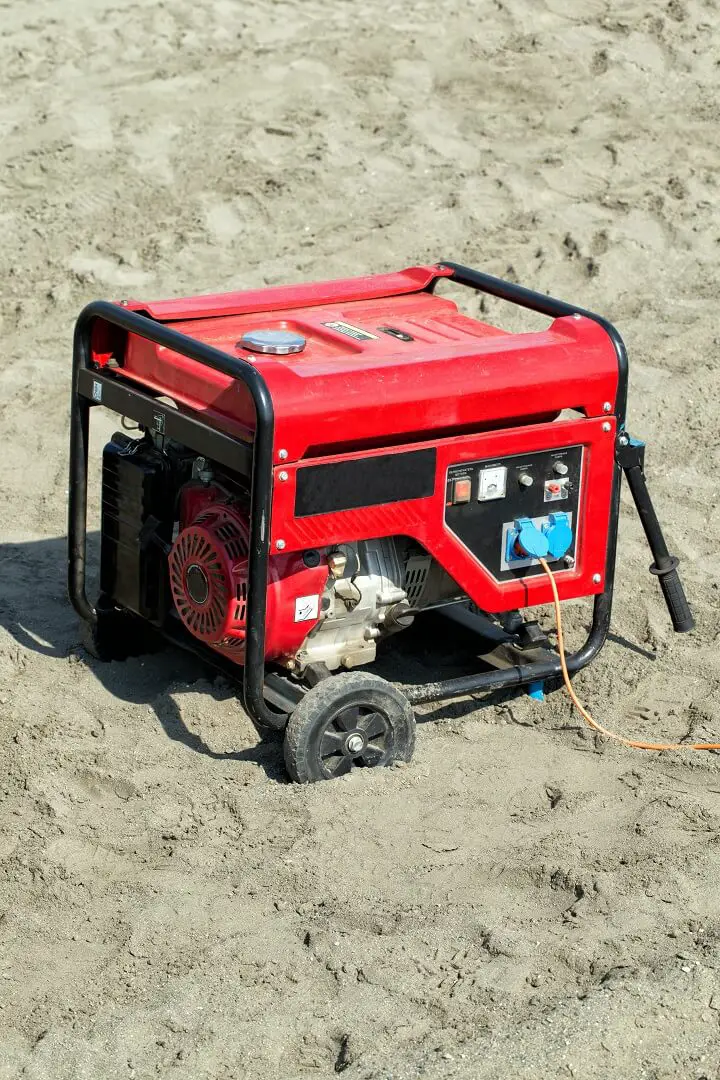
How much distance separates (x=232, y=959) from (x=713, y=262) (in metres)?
4.88

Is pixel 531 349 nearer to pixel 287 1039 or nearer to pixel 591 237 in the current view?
pixel 287 1039

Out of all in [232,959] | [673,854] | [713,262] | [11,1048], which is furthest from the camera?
[713,262]

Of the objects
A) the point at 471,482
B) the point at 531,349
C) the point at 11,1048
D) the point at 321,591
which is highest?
the point at 531,349

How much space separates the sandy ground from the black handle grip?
5.9 inches

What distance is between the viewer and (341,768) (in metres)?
4.21

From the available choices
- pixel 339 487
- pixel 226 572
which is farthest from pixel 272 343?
pixel 226 572

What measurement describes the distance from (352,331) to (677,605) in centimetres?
138

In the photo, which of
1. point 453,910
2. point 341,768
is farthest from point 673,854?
point 341,768

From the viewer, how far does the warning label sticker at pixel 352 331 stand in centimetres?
439

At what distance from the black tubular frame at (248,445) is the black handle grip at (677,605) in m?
0.29

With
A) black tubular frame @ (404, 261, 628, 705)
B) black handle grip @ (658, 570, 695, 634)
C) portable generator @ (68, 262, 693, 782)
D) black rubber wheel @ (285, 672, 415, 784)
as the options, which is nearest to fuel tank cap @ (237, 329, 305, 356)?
portable generator @ (68, 262, 693, 782)

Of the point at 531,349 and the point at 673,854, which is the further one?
the point at 531,349

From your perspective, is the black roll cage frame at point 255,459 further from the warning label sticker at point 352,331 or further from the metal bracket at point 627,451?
the warning label sticker at point 352,331

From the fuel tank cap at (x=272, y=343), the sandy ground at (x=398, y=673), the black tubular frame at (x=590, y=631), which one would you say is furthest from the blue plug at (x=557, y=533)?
the fuel tank cap at (x=272, y=343)
